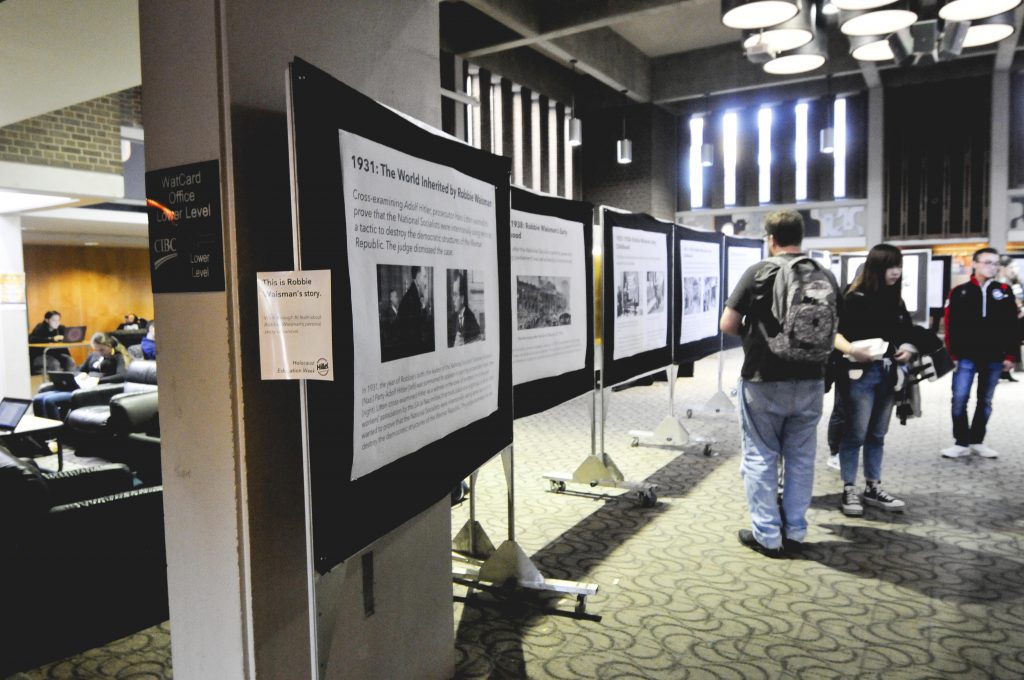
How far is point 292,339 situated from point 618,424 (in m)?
6.01

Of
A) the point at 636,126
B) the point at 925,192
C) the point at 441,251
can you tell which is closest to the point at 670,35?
the point at 636,126

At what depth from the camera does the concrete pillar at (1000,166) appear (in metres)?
11.8

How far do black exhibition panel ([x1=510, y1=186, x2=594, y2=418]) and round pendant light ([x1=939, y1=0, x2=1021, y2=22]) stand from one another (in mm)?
3774

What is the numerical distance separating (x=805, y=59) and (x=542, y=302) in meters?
5.53

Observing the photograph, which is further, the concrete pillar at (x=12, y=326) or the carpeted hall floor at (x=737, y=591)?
the concrete pillar at (x=12, y=326)

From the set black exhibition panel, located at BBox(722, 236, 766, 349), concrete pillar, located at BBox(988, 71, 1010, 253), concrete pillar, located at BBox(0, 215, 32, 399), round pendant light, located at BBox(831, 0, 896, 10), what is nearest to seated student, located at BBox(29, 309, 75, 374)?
concrete pillar, located at BBox(0, 215, 32, 399)

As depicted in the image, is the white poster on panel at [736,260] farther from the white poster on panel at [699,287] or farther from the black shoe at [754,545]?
the black shoe at [754,545]

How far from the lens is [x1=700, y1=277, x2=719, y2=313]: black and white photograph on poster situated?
557 cm

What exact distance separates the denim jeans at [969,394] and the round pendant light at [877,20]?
293 cm

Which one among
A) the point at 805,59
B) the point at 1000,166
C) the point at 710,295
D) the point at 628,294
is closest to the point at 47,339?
the point at 710,295

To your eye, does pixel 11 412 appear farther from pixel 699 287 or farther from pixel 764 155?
pixel 764 155

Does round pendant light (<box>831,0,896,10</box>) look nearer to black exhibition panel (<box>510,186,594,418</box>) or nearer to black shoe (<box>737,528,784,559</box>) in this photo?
black exhibition panel (<box>510,186,594,418</box>)

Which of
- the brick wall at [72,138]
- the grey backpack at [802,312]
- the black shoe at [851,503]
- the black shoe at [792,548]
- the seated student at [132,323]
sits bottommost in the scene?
the black shoe at [792,548]

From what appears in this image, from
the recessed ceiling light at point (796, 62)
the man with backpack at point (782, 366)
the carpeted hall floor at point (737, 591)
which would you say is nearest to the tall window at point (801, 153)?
the recessed ceiling light at point (796, 62)
